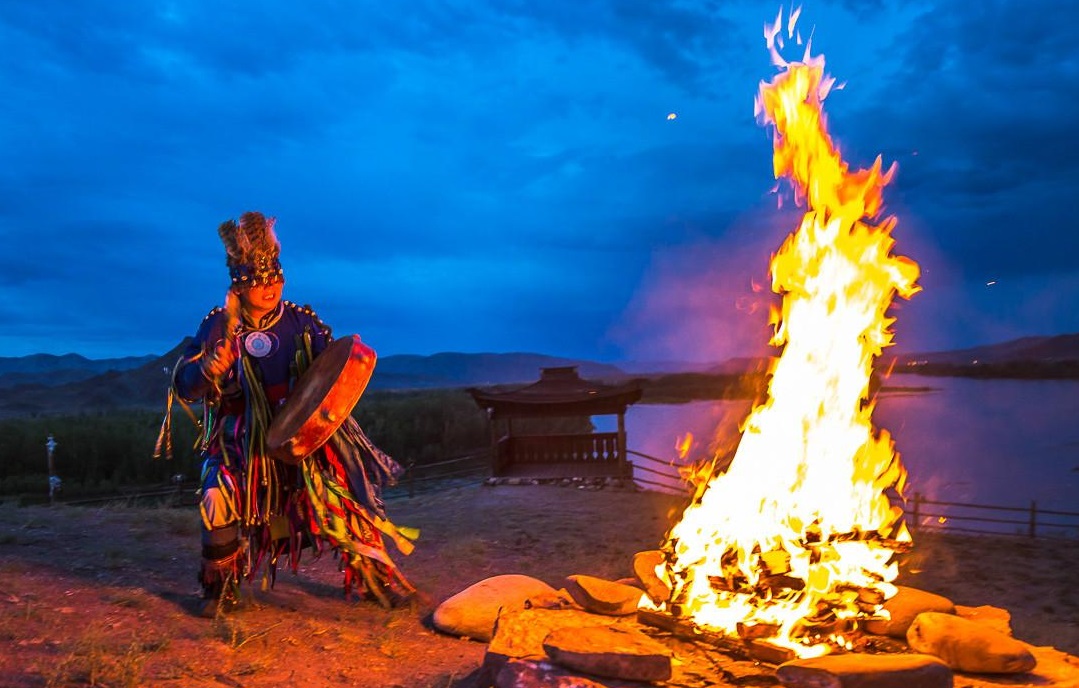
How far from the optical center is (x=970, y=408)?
86750 millimetres

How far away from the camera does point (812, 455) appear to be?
420 centimetres

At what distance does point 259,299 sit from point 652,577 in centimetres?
287

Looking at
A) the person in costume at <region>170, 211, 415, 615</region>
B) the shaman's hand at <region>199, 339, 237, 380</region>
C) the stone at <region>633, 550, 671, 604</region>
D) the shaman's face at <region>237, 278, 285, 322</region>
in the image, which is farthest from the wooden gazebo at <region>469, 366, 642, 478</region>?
the shaman's hand at <region>199, 339, 237, 380</region>

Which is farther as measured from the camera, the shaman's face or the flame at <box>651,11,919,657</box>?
the shaman's face

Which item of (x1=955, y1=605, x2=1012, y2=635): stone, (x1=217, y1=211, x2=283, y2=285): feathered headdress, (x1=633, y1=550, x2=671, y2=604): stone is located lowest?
(x1=955, y1=605, x2=1012, y2=635): stone

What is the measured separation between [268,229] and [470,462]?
20.4 metres

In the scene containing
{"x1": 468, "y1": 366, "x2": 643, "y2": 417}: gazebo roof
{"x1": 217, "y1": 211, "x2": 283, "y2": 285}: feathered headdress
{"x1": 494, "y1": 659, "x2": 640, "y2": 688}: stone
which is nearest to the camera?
{"x1": 494, "y1": 659, "x2": 640, "y2": 688}: stone

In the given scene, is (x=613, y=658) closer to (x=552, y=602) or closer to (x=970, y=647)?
(x=552, y=602)

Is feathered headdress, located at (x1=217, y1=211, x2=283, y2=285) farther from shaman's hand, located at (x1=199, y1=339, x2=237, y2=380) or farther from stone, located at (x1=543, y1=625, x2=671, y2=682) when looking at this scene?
stone, located at (x1=543, y1=625, x2=671, y2=682)

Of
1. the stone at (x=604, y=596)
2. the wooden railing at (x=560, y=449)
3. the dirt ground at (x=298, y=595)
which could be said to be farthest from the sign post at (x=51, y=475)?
the stone at (x=604, y=596)

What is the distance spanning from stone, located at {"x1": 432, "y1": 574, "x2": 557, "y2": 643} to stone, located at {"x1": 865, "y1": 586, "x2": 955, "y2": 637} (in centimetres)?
187

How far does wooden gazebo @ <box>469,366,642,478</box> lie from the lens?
14156 mm

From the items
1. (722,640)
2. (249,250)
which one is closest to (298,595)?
(249,250)

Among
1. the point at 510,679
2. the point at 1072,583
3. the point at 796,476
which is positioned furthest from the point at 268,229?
the point at 1072,583
